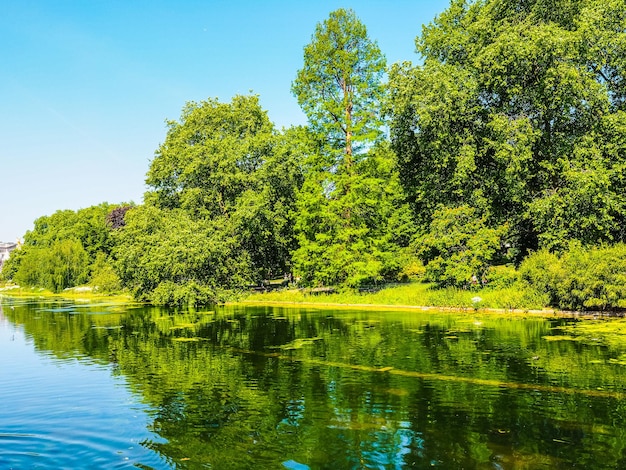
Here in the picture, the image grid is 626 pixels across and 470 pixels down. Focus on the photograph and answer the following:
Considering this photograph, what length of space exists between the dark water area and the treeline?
10.1 m

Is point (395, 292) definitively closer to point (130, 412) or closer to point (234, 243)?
point (234, 243)

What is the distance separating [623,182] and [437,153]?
10.9m

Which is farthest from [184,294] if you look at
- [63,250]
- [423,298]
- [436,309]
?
[63,250]

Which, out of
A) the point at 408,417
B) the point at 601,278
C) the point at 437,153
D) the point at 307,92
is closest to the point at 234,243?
the point at 307,92

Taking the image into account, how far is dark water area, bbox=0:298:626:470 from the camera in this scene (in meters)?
7.61

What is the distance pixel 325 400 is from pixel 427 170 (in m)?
27.7

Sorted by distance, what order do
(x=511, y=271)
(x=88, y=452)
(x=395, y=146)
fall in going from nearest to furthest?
(x=88, y=452) → (x=511, y=271) → (x=395, y=146)

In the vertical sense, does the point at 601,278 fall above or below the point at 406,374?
above

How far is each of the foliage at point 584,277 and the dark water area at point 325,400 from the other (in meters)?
2.49

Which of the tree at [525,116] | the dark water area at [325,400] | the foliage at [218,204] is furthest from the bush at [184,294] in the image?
the tree at [525,116]

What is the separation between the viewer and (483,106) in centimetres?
3338

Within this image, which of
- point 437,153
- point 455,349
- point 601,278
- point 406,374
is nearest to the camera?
point 406,374

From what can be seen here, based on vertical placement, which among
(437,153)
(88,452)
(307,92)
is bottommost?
(88,452)

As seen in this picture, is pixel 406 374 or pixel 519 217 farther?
pixel 519 217
